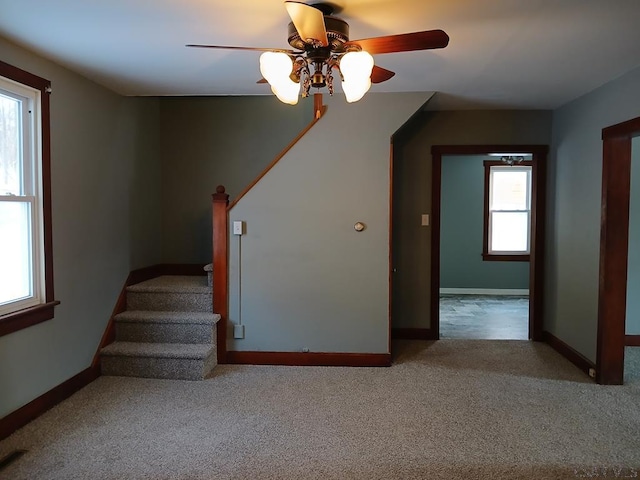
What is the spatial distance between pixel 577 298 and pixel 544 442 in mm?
1826

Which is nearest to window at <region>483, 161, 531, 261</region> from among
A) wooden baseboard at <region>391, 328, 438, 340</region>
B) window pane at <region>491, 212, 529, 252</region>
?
window pane at <region>491, 212, 529, 252</region>

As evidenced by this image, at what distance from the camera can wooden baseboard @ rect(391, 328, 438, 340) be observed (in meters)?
4.77

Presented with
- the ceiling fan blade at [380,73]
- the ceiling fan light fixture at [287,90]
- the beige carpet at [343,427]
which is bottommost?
the beige carpet at [343,427]

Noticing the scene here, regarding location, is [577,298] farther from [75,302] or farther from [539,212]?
[75,302]

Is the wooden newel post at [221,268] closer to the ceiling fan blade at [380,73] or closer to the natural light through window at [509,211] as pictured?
the ceiling fan blade at [380,73]

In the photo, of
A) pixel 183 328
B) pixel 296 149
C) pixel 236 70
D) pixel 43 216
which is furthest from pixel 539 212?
pixel 43 216

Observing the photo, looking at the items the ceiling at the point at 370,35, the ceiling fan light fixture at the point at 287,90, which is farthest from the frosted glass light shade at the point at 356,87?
the ceiling at the point at 370,35

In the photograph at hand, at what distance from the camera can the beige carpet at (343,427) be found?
7.72 feet

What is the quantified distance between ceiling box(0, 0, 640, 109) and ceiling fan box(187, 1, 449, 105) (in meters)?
0.16

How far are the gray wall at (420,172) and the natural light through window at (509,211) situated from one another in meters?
3.10

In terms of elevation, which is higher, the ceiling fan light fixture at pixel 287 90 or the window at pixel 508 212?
the ceiling fan light fixture at pixel 287 90

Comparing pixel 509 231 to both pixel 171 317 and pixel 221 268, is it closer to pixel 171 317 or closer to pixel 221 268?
pixel 221 268

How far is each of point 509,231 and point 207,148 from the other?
522 cm

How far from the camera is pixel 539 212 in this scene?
15.4 feet
